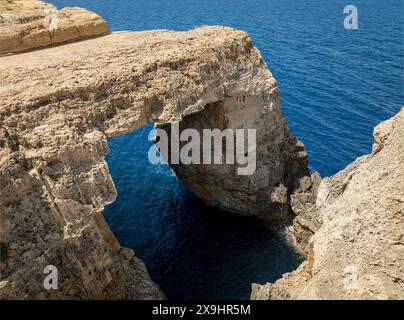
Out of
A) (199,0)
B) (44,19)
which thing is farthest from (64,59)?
(199,0)

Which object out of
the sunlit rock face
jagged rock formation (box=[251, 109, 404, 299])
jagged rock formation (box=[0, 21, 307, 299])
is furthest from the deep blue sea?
jagged rock formation (box=[251, 109, 404, 299])

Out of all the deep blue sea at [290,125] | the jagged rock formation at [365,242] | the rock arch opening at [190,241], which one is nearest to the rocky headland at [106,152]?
the jagged rock formation at [365,242]

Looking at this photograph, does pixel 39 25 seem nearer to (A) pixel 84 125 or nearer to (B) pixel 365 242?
(A) pixel 84 125

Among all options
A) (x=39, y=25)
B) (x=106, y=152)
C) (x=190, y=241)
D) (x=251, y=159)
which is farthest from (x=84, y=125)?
(x=251, y=159)

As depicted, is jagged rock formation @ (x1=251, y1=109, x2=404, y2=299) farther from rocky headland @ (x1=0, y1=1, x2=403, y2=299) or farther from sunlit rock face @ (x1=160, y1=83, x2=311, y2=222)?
sunlit rock face @ (x1=160, y1=83, x2=311, y2=222)
